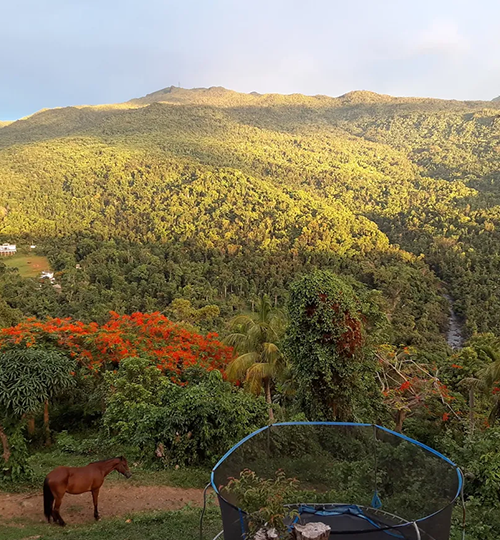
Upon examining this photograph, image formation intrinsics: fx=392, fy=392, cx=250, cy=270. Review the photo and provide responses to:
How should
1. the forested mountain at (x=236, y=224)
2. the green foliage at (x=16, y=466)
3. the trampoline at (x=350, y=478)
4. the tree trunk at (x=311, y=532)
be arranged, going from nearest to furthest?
the tree trunk at (x=311, y=532) < the trampoline at (x=350, y=478) < the green foliage at (x=16, y=466) < the forested mountain at (x=236, y=224)

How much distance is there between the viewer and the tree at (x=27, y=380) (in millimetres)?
7852

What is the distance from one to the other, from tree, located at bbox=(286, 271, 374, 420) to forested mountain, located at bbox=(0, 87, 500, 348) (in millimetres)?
3326

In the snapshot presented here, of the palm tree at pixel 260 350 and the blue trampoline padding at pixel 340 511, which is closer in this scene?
the blue trampoline padding at pixel 340 511

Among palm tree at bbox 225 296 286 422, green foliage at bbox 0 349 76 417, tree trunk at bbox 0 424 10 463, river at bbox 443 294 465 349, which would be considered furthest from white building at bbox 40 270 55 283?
river at bbox 443 294 465 349

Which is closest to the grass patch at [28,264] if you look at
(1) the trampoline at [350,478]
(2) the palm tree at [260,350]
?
(2) the palm tree at [260,350]

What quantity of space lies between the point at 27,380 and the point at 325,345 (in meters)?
6.52

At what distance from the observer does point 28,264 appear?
58.8 m

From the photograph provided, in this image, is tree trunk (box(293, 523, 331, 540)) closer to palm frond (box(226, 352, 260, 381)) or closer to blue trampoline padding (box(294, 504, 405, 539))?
blue trampoline padding (box(294, 504, 405, 539))

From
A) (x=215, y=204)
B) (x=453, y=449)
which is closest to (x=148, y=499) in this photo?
(x=453, y=449)

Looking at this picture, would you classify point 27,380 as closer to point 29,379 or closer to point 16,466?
point 29,379

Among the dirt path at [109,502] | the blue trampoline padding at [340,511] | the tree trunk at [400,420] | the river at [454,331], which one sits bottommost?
the river at [454,331]

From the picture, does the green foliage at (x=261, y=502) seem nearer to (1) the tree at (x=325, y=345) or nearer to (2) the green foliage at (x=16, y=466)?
(2) the green foliage at (x=16, y=466)

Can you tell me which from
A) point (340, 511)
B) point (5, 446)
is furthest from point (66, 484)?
point (340, 511)

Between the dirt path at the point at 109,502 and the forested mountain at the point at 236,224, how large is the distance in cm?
801
